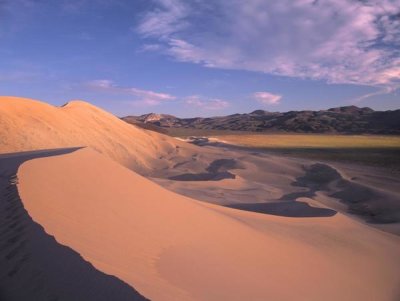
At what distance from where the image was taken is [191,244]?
443 cm

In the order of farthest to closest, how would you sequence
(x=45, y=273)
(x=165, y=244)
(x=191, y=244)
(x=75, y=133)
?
(x=75, y=133), (x=191, y=244), (x=165, y=244), (x=45, y=273)

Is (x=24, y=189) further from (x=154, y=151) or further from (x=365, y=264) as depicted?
(x=154, y=151)

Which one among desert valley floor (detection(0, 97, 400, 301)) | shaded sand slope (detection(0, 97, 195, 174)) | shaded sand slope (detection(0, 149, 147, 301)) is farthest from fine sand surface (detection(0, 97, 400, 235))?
shaded sand slope (detection(0, 149, 147, 301))

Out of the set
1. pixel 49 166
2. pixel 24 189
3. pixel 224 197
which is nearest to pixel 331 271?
pixel 24 189

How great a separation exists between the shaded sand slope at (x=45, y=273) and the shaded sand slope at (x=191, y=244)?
13 cm

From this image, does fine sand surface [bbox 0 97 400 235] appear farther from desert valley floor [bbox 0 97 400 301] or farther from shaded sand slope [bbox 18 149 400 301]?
shaded sand slope [bbox 18 149 400 301]

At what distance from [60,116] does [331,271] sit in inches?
660

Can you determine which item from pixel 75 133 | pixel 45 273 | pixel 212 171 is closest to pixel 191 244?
pixel 45 273

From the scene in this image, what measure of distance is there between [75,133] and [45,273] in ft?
53.0

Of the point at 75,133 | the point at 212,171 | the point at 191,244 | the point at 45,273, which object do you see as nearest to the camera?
the point at 45,273

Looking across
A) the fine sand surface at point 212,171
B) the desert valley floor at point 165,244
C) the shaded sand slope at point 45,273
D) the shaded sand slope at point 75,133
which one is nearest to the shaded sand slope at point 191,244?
the desert valley floor at point 165,244

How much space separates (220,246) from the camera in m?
4.71

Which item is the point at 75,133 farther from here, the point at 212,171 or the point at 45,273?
the point at 45,273

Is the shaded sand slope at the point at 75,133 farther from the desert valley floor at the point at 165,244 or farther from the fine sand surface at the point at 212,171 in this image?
the desert valley floor at the point at 165,244
